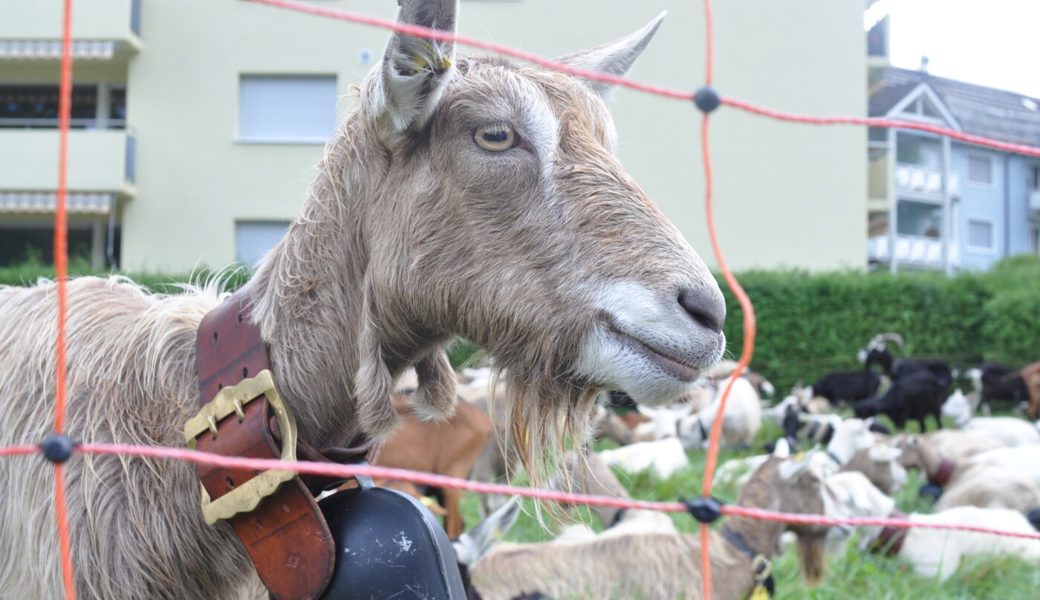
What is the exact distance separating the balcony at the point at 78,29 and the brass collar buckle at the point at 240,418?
17.8 m

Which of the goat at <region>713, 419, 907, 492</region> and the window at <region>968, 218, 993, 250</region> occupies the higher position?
the window at <region>968, 218, 993, 250</region>

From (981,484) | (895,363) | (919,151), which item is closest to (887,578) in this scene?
(981,484)

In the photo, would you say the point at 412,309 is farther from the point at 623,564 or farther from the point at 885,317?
the point at 885,317

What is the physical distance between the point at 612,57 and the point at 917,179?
3319 cm

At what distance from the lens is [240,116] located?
18.5 meters

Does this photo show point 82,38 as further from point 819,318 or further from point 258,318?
point 258,318

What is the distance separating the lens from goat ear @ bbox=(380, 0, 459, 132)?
178 cm

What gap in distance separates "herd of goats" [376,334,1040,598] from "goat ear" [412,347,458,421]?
0.09m

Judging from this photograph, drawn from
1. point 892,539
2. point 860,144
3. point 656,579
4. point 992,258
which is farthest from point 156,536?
point 992,258

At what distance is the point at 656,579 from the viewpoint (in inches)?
207

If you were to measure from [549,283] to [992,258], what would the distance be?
3793 cm

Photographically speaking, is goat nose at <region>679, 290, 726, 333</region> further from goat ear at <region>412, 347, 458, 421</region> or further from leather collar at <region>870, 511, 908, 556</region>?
leather collar at <region>870, 511, 908, 556</region>

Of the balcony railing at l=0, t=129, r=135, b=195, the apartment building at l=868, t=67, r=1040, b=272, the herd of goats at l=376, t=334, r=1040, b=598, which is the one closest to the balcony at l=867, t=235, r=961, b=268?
the apartment building at l=868, t=67, r=1040, b=272

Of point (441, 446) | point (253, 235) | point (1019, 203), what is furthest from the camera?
point (1019, 203)
